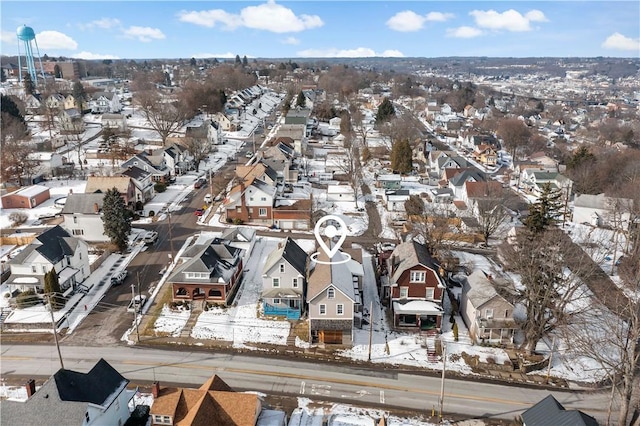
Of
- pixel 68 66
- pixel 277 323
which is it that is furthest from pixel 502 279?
pixel 68 66

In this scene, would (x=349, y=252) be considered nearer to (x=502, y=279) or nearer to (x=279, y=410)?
(x=502, y=279)

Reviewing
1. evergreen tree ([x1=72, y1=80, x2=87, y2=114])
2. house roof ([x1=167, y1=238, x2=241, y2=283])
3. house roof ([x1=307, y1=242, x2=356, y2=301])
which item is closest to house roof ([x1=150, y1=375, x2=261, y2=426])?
house roof ([x1=307, y1=242, x2=356, y2=301])

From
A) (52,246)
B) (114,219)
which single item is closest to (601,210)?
(114,219)

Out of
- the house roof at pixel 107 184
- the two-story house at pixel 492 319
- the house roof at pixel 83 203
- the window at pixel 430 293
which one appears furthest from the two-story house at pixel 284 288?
the house roof at pixel 107 184

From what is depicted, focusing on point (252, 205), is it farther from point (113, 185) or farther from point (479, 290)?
point (479, 290)

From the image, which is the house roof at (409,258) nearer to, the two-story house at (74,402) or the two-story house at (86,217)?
the two-story house at (74,402)

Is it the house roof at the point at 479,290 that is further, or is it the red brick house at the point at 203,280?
the red brick house at the point at 203,280
